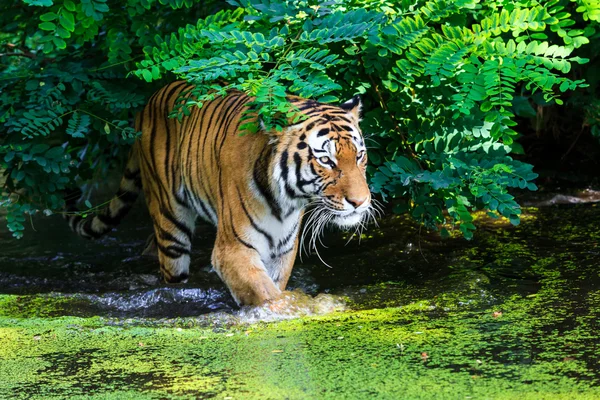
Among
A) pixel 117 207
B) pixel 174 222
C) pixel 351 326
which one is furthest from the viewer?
pixel 117 207

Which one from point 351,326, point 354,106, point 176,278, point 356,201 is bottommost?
point 176,278

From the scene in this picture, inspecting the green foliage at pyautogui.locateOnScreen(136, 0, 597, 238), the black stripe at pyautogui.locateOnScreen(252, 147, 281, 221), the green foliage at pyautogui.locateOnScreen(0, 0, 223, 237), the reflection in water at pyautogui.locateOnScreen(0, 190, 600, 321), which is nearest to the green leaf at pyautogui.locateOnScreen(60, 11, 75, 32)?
the green foliage at pyautogui.locateOnScreen(0, 0, 223, 237)

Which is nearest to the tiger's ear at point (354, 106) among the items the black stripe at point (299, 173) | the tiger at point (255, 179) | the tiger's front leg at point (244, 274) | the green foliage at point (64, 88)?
the tiger at point (255, 179)

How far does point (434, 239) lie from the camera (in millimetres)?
5809

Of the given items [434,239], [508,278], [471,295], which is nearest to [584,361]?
[471,295]

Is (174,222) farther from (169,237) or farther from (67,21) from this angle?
(67,21)

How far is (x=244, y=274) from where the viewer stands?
13.8ft

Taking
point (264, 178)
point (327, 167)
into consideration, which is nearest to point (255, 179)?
point (264, 178)

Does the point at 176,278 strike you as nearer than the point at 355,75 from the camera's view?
No

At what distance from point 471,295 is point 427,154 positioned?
0.89 meters

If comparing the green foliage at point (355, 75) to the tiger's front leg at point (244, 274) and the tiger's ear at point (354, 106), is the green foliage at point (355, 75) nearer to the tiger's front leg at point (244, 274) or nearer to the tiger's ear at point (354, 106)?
the tiger's ear at point (354, 106)

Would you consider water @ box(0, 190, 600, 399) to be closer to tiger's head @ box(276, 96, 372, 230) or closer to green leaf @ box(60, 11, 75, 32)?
tiger's head @ box(276, 96, 372, 230)

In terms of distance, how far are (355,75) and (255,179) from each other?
1063 mm

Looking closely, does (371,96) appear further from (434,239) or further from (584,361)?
(584,361)
